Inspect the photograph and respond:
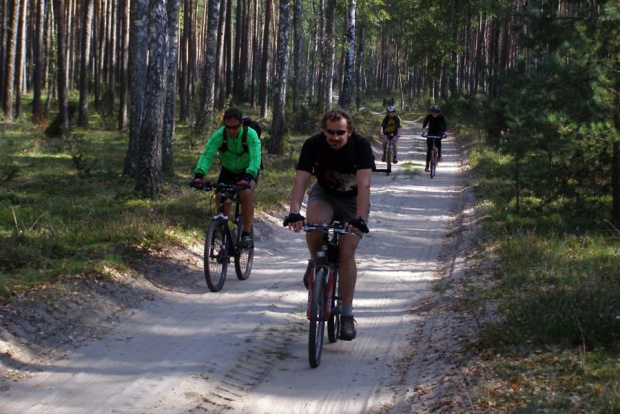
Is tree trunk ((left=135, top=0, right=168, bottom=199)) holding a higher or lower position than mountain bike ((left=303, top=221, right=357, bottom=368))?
higher

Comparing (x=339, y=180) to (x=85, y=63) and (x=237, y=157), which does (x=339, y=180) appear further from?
(x=85, y=63)

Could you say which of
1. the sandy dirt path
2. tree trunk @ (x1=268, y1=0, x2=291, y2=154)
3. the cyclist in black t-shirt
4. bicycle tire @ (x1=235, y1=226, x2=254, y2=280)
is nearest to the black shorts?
bicycle tire @ (x1=235, y1=226, x2=254, y2=280)

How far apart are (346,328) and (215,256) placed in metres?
2.61

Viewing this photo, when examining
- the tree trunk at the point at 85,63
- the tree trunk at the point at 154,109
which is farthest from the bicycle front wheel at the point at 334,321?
the tree trunk at the point at 85,63

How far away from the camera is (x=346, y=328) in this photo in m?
6.73

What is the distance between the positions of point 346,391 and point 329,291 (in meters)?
0.99

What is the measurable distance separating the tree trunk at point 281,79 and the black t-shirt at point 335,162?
1723 cm

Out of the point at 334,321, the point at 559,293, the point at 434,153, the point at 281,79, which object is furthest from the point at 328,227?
the point at 281,79

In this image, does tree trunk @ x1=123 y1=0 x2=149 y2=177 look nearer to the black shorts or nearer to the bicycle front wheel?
the black shorts

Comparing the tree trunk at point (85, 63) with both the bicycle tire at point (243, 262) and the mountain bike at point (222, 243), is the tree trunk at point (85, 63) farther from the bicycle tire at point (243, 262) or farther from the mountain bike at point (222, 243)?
the mountain bike at point (222, 243)

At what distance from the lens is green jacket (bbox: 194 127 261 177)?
9070mm

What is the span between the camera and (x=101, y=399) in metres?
5.23

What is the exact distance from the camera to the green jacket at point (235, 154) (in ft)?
29.8

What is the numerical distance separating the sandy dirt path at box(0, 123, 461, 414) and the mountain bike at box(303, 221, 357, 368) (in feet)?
0.86
